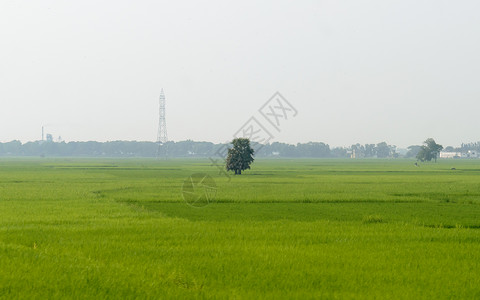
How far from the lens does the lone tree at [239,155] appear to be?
2569 inches

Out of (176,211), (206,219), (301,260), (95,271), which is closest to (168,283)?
(95,271)

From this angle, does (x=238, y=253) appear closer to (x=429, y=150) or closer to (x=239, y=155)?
(x=239, y=155)

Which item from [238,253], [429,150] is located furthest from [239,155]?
[429,150]

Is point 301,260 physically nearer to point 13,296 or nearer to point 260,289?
point 260,289

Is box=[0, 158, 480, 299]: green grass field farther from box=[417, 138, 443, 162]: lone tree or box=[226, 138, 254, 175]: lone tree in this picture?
box=[417, 138, 443, 162]: lone tree

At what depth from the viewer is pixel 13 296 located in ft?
28.4

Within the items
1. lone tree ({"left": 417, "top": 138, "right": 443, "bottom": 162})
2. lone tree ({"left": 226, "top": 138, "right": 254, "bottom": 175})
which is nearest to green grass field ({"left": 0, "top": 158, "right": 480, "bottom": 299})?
lone tree ({"left": 226, "top": 138, "right": 254, "bottom": 175})

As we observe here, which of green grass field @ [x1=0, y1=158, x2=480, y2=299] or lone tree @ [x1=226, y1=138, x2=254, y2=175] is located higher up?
lone tree @ [x1=226, y1=138, x2=254, y2=175]

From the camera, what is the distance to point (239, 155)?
65375 millimetres

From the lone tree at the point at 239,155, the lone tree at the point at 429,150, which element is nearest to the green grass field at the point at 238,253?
the lone tree at the point at 239,155

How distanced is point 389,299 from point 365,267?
2.34 m

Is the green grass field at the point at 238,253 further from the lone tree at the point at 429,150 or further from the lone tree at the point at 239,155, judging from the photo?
the lone tree at the point at 429,150

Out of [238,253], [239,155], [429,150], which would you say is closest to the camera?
[238,253]

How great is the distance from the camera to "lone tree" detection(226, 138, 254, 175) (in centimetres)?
6525
